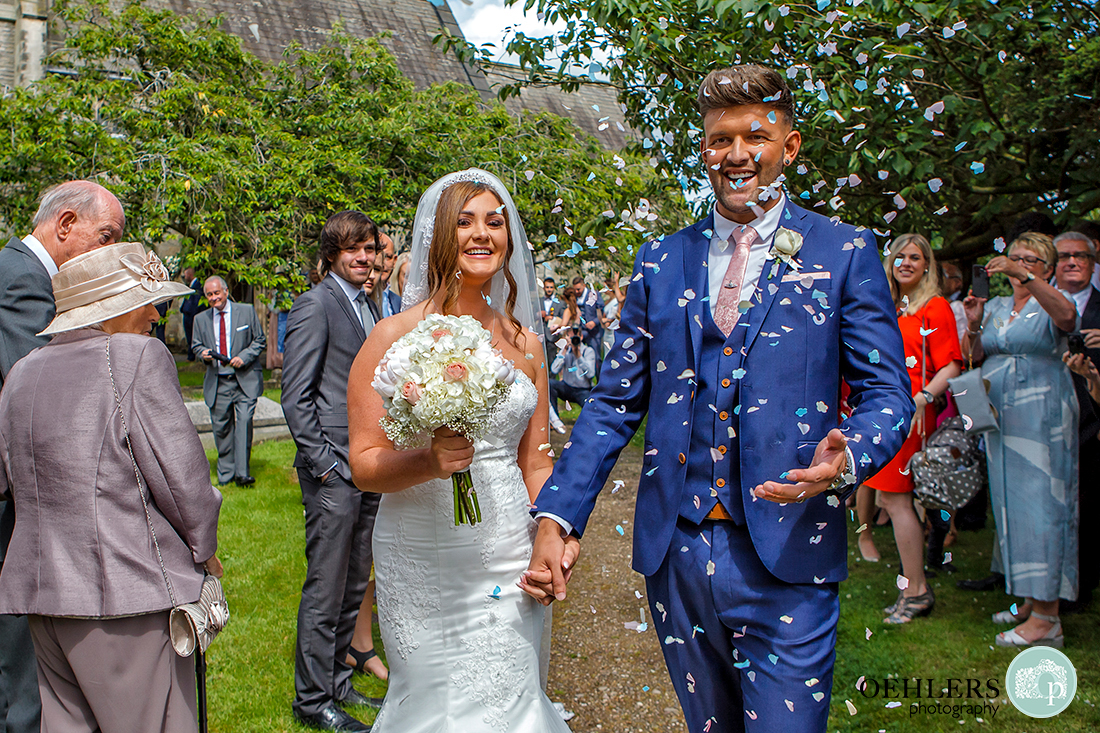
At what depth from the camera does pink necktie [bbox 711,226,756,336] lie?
251 cm

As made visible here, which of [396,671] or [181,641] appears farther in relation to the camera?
[396,671]

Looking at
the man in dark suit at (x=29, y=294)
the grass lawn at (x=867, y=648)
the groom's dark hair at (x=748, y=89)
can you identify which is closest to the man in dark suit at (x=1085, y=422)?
the grass lawn at (x=867, y=648)

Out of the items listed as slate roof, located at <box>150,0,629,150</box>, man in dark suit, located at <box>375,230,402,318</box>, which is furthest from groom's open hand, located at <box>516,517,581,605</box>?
slate roof, located at <box>150,0,629,150</box>

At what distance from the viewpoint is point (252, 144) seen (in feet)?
47.8

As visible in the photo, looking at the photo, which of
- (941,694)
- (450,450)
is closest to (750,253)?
(450,450)

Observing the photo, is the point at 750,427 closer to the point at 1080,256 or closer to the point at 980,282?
the point at 980,282

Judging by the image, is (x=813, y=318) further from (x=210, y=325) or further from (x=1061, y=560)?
(x=210, y=325)

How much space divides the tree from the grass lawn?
2.66 meters

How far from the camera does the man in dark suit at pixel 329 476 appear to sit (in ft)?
13.6

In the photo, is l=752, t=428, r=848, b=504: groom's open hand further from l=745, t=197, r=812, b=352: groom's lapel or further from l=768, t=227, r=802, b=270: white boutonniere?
l=768, t=227, r=802, b=270: white boutonniere

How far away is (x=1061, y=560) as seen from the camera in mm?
4953

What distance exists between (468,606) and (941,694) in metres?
2.81

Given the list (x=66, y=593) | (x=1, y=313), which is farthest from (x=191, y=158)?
(x=66, y=593)

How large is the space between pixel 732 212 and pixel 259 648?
165 inches
